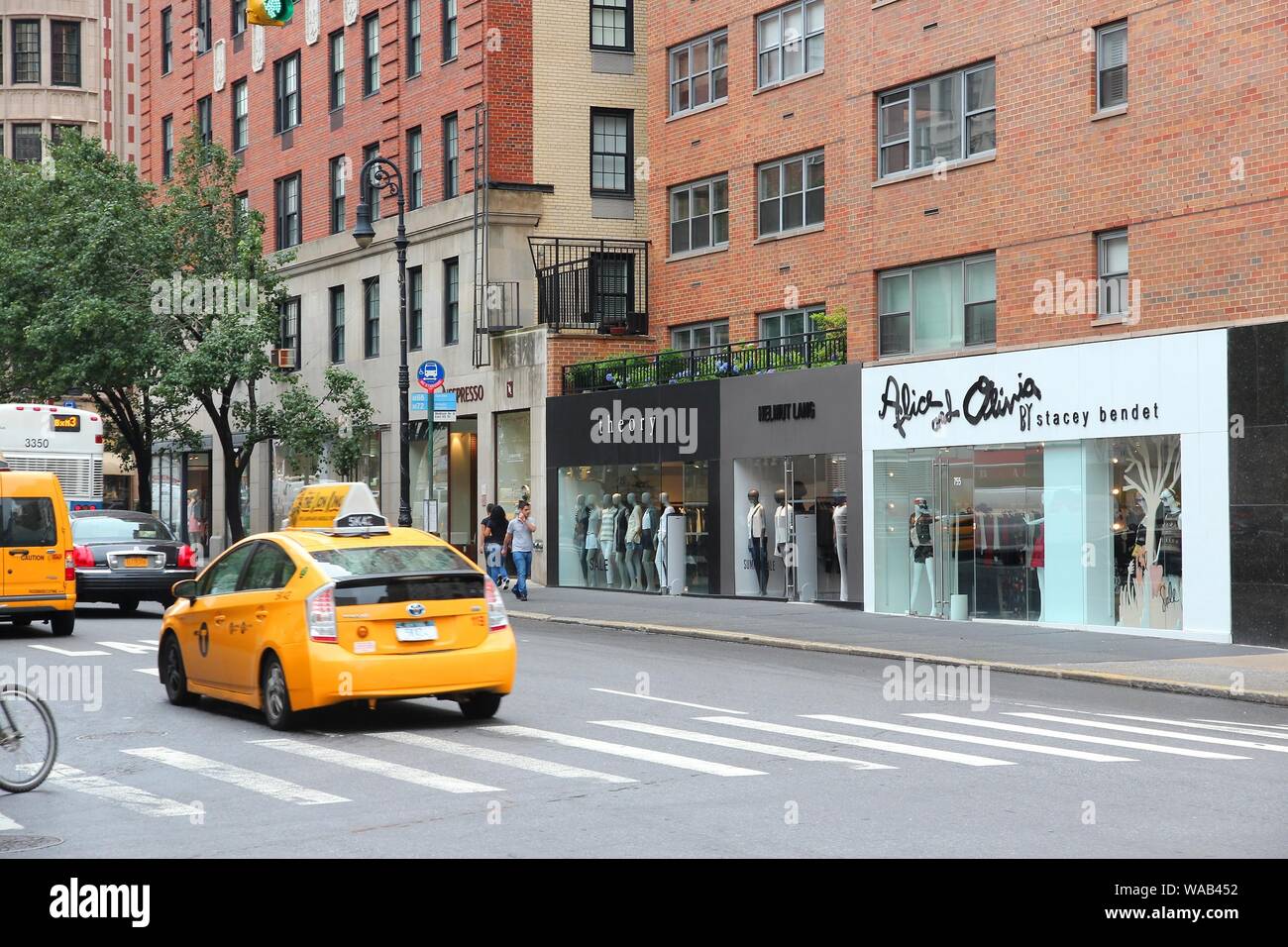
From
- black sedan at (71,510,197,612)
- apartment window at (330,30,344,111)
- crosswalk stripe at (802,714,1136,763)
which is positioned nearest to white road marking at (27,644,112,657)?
black sedan at (71,510,197,612)

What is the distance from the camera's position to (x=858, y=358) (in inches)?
1161

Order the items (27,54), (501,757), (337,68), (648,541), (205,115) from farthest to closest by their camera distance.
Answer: (27,54), (205,115), (337,68), (648,541), (501,757)

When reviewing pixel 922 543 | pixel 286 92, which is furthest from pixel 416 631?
pixel 286 92

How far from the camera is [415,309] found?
4312cm

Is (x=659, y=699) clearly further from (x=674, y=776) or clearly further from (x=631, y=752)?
(x=674, y=776)

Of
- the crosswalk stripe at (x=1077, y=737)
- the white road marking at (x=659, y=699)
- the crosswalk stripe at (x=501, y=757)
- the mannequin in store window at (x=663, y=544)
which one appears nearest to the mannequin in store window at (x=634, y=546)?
the mannequin in store window at (x=663, y=544)

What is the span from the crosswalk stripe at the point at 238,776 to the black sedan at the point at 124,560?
14.4 metres

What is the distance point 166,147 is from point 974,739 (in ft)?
160

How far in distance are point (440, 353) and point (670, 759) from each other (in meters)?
30.8

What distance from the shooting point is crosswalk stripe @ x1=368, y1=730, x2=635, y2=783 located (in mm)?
11273

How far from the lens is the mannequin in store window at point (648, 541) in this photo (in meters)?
34.5

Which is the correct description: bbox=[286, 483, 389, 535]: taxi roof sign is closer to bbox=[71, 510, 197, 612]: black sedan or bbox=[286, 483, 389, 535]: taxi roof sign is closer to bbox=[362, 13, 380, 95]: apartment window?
bbox=[71, 510, 197, 612]: black sedan
